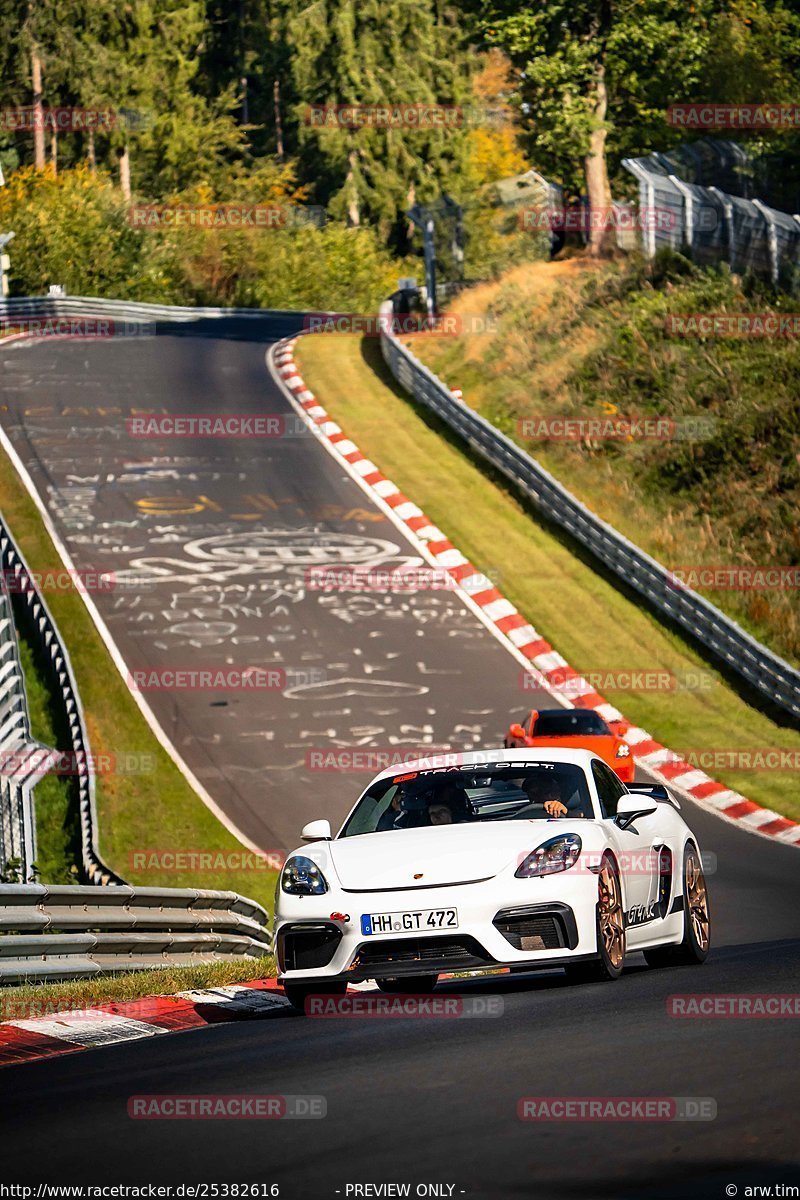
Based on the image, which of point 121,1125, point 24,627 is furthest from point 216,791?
point 121,1125

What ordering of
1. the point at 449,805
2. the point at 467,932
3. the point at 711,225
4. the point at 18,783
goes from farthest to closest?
the point at 711,225, the point at 18,783, the point at 449,805, the point at 467,932

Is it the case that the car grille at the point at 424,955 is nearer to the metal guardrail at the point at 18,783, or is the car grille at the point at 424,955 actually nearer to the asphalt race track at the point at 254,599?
the metal guardrail at the point at 18,783

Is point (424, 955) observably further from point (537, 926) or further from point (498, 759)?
point (498, 759)

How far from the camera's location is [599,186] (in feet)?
167

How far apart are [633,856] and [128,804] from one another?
1207 cm

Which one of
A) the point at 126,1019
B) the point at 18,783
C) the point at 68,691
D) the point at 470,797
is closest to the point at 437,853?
the point at 470,797

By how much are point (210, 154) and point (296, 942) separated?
85085mm

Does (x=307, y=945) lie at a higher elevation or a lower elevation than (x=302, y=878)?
lower

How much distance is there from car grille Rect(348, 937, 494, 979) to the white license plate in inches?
2.1

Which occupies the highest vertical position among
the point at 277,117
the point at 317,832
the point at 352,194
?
the point at 317,832

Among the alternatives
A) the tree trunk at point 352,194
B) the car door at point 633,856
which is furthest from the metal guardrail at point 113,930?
the tree trunk at point 352,194

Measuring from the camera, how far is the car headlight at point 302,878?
30.2 ft

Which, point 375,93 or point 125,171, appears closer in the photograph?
point 125,171

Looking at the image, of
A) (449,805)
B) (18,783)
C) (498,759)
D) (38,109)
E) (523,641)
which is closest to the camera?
(449,805)
